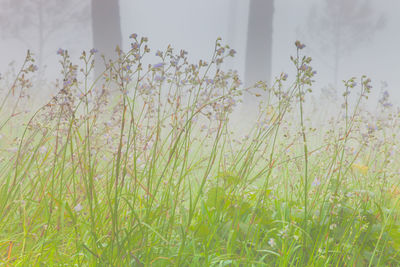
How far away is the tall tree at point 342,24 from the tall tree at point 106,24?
13.7 metres

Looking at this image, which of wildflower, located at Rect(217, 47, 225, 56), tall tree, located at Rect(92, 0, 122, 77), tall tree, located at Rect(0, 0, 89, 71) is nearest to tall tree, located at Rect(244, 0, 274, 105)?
tall tree, located at Rect(92, 0, 122, 77)

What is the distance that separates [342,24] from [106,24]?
15.7 m

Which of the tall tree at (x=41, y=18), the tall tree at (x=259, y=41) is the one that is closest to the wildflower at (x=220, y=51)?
the tall tree at (x=259, y=41)

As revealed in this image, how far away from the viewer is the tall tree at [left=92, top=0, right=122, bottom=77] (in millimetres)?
11086

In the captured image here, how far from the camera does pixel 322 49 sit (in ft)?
71.1

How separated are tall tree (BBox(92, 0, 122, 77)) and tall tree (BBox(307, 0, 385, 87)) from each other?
1366 centimetres

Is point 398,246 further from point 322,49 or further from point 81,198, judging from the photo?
Answer: point 322,49

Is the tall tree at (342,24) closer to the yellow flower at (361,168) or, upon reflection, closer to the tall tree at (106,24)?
the tall tree at (106,24)

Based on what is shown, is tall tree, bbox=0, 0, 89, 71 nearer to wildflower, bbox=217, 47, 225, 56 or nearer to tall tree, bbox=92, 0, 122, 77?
tall tree, bbox=92, 0, 122, 77

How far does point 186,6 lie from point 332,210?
89.8 m

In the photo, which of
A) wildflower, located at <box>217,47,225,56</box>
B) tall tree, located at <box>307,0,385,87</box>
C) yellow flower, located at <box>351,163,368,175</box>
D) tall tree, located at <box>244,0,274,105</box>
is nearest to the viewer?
wildflower, located at <box>217,47,225,56</box>

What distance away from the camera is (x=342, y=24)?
21.4 metres

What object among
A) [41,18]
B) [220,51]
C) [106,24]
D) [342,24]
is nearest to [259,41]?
[106,24]

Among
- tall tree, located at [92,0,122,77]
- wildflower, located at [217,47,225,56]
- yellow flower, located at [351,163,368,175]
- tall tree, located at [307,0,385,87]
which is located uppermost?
tall tree, located at [307,0,385,87]
